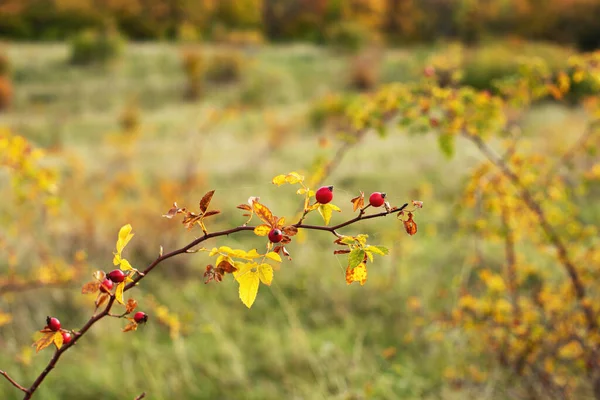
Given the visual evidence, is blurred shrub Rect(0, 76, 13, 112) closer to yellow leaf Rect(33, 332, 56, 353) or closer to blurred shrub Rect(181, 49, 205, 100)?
blurred shrub Rect(181, 49, 205, 100)

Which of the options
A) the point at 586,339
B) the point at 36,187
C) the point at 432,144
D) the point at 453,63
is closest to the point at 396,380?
the point at 586,339

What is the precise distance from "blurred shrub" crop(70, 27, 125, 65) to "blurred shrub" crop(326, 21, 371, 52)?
7.84 m

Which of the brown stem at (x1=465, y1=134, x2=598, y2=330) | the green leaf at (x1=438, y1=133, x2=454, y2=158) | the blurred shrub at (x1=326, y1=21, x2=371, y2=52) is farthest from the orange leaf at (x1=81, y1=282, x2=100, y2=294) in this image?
the blurred shrub at (x1=326, y1=21, x2=371, y2=52)

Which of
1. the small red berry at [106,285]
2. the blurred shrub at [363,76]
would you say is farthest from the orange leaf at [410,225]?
the blurred shrub at [363,76]

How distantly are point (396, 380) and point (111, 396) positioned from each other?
3.79 feet

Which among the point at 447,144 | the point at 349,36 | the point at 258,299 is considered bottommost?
the point at 349,36

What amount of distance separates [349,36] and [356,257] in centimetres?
2029

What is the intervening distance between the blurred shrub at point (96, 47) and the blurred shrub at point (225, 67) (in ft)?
9.91

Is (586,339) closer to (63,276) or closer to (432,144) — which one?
(63,276)

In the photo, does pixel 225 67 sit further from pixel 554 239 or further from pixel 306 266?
pixel 554 239

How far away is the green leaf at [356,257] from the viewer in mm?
679

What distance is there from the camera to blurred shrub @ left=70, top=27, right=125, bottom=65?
15906mm

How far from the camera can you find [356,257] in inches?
26.8

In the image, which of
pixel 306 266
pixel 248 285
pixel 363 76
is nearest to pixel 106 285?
pixel 248 285
